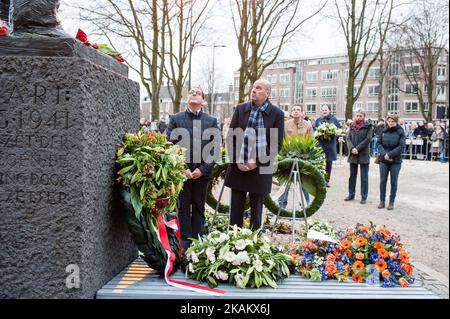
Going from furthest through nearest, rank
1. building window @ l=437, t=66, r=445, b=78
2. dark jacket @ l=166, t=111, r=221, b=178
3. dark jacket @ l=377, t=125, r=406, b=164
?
building window @ l=437, t=66, r=445, b=78, dark jacket @ l=377, t=125, r=406, b=164, dark jacket @ l=166, t=111, r=221, b=178

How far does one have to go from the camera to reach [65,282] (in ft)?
9.64

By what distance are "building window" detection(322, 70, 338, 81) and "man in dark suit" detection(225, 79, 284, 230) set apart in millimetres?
77370

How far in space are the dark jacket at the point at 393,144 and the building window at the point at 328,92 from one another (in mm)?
72136

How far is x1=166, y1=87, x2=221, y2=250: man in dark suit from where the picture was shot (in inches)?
206

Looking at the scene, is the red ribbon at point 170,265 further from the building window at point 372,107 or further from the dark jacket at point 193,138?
the building window at point 372,107

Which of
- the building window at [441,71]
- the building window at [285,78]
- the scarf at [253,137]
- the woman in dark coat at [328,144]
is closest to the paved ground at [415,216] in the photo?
the woman in dark coat at [328,144]

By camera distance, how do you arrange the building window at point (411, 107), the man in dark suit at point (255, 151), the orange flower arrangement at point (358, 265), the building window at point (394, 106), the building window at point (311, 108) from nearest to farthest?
the orange flower arrangement at point (358, 265)
the man in dark suit at point (255, 151)
the building window at point (411, 107)
the building window at point (394, 106)
the building window at point (311, 108)

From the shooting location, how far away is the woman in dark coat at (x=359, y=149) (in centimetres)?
980

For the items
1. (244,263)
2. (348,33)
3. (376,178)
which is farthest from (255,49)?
(244,263)

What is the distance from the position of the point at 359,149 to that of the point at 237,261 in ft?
23.1

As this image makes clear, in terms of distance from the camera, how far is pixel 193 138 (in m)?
5.29

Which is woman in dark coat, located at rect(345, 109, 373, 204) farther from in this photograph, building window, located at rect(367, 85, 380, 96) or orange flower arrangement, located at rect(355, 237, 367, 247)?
building window, located at rect(367, 85, 380, 96)

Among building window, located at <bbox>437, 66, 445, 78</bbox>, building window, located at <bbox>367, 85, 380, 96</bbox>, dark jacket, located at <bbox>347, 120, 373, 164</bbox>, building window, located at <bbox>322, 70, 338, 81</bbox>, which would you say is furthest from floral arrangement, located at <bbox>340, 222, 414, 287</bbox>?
building window, located at <bbox>322, 70, 338, 81</bbox>
